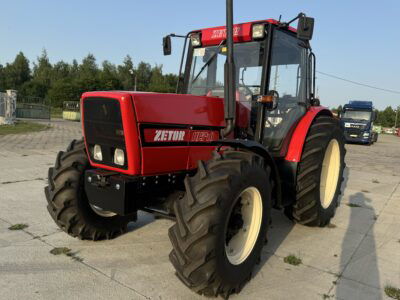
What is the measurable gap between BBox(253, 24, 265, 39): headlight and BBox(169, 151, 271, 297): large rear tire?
142cm

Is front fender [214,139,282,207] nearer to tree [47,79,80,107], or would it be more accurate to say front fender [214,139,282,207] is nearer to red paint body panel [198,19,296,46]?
red paint body panel [198,19,296,46]

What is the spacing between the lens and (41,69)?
6825 cm

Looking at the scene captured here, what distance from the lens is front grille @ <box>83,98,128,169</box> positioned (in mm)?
2863

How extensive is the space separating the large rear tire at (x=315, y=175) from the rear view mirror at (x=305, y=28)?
4.15 feet

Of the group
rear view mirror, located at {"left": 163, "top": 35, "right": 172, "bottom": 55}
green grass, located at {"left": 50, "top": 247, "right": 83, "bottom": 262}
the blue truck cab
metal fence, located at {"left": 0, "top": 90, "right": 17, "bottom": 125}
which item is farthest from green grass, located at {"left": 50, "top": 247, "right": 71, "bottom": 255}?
the blue truck cab

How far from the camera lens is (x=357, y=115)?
2084cm

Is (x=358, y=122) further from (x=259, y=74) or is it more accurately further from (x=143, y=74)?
(x=143, y=74)

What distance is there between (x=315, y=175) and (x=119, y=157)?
2.26 m

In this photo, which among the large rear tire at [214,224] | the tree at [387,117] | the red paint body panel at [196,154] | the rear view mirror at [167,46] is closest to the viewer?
the large rear tire at [214,224]

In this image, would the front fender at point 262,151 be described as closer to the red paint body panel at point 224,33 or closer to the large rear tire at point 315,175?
the large rear tire at point 315,175

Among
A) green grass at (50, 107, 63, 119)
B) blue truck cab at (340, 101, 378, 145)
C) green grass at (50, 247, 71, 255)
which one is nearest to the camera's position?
green grass at (50, 247, 71, 255)

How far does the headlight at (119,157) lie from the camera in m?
2.93

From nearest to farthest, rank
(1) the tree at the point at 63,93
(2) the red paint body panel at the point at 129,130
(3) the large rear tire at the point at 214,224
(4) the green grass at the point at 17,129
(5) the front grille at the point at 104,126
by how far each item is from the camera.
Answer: (3) the large rear tire at the point at 214,224
(2) the red paint body panel at the point at 129,130
(5) the front grille at the point at 104,126
(4) the green grass at the point at 17,129
(1) the tree at the point at 63,93

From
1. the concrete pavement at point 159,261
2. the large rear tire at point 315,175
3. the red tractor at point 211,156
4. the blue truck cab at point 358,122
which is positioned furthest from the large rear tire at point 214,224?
the blue truck cab at point 358,122
